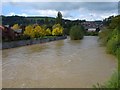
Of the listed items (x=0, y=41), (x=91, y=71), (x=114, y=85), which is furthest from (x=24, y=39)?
(x=114, y=85)

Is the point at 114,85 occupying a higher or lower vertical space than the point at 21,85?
higher

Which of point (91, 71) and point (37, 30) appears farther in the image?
point (37, 30)

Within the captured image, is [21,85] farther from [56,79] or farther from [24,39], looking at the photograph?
[24,39]

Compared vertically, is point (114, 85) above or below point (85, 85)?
above

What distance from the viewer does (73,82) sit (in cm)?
1470

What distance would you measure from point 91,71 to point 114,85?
11.1m

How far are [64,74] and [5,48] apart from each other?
23320 millimetres

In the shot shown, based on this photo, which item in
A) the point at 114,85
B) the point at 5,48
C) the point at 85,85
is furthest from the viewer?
the point at 5,48

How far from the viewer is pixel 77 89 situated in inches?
508

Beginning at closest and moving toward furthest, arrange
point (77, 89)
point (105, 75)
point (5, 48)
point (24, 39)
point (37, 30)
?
point (77, 89)
point (105, 75)
point (5, 48)
point (24, 39)
point (37, 30)

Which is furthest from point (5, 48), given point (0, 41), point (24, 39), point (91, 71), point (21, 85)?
point (21, 85)

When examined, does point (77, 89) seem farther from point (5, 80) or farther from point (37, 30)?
point (37, 30)

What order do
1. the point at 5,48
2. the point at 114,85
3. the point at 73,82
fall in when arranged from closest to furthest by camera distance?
the point at 114,85, the point at 73,82, the point at 5,48

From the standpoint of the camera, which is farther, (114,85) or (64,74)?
(64,74)
